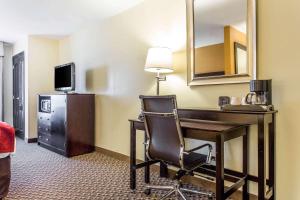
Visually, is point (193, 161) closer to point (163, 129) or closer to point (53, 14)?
point (163, 129)

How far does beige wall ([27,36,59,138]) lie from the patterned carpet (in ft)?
4.03

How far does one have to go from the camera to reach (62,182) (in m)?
2.62

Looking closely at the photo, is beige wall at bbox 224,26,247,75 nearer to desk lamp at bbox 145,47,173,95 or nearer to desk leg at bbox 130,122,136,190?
desk lamp at bbox 145,47,173,95

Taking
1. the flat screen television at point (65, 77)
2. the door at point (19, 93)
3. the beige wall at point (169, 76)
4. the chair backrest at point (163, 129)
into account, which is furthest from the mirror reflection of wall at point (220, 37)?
the door at point (19, 93)

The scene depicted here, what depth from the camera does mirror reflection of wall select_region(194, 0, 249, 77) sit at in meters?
2.17

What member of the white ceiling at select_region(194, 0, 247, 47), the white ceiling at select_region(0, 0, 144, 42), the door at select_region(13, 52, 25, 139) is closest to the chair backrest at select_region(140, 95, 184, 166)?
the white ceiling at select_region(194, 0, 247, 47)

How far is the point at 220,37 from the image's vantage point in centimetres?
235

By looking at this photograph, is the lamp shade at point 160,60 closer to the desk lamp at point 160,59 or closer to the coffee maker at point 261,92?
the desk lamp at point 160,59

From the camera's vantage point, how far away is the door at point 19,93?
505 cm

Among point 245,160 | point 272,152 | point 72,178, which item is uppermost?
point 272,152

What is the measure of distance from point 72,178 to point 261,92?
2.29 metres

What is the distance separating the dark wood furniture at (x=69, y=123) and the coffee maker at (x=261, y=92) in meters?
2.76

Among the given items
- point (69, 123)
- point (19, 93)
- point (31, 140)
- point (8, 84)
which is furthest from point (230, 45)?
point (8, 84)

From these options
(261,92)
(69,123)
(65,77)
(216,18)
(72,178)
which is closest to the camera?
(261,92)
